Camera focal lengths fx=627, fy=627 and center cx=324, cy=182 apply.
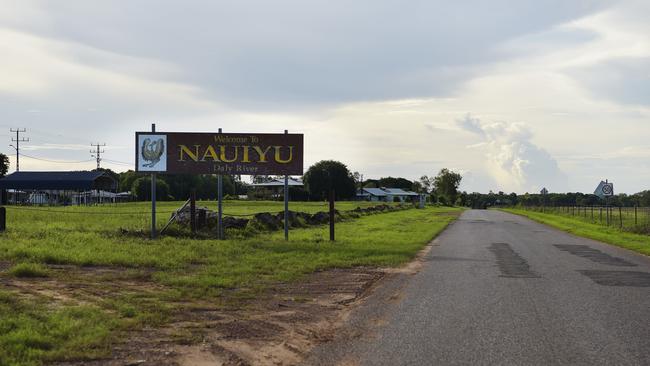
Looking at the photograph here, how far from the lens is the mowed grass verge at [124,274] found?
7117 mm

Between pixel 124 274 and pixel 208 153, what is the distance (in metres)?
11.6

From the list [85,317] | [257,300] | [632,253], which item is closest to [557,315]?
[257,300]

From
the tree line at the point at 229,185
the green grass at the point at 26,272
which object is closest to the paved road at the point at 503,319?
the green grass at the point at 26,272

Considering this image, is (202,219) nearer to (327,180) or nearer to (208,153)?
(208,153)

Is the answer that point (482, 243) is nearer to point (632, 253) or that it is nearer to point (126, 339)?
point (632, 253)

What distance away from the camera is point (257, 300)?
33.7 ft

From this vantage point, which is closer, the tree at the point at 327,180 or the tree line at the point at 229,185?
the tree line at the point at 229,185

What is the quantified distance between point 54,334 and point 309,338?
2930mm

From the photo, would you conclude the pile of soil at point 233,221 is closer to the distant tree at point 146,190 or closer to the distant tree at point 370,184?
the distant tree at point 146,190

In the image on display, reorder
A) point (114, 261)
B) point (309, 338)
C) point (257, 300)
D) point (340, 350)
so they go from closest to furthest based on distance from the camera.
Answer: point (340, 350) < point (309, 338) < point (257, 300) < point (114, 261)

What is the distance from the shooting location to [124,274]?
12.8 meters

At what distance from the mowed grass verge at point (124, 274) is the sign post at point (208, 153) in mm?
3005

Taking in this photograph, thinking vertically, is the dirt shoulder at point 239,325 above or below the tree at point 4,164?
below

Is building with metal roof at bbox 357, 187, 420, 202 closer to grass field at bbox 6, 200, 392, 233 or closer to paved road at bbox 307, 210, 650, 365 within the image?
grass field at bbox 6, 200, 392, 233
